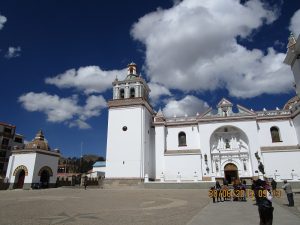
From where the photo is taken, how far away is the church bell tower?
29641mm

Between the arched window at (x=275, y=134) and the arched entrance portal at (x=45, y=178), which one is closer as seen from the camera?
the arched window at (x=275, y=134)

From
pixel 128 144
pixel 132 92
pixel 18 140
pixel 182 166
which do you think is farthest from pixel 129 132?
pixel 18 140

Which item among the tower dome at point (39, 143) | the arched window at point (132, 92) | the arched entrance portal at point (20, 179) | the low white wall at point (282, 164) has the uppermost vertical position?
the arched window at point (132, 92)

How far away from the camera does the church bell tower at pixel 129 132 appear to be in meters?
29.6

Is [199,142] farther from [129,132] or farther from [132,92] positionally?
[132,92]

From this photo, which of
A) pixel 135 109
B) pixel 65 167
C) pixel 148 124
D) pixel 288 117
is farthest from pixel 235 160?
pixel 65 167

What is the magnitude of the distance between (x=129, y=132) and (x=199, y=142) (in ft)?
30.5

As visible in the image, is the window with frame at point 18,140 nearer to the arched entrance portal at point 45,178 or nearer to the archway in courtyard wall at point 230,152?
the arched entrance portal at point 45,178

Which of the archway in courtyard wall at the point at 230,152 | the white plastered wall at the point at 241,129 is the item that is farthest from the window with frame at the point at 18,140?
the archway in courtyard wall at the point at 230,152

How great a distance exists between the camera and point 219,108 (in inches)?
1288

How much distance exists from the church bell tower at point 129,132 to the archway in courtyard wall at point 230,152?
8.71 meters

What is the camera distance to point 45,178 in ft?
109

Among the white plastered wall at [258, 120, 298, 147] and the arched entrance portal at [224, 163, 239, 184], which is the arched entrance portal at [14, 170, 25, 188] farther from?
the white plastered wall at [258, 120, 298, 147]

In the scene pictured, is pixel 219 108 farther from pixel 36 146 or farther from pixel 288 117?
pixel 36 146
